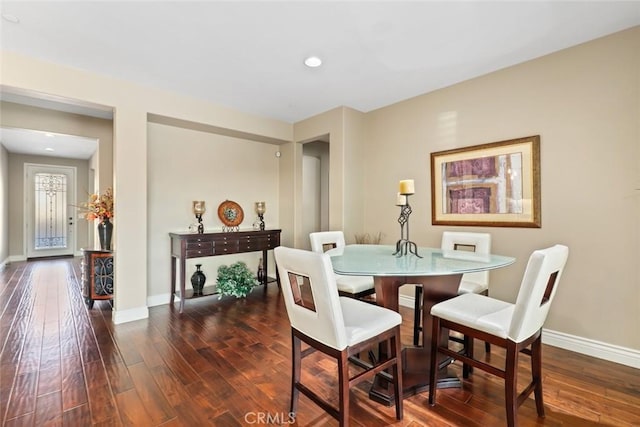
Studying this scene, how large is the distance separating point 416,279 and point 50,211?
9.10 meters

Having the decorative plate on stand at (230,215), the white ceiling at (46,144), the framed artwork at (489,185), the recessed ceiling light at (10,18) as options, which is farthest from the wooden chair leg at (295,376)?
the white ceiling at (46,144)

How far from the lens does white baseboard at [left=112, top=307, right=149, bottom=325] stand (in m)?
3.09

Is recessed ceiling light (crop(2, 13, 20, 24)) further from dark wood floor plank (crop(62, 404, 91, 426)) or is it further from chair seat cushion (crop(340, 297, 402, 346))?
chair seat cushion (crop(340, 297, 402, 346))

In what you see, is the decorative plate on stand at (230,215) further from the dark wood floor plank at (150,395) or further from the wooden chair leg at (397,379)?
the wooden chair leg at (397,379)

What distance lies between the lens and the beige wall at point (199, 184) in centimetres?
379

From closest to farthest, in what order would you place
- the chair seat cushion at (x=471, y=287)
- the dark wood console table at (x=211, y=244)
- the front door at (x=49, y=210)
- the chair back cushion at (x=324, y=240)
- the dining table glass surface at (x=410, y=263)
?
the dining table glass surface at (x=410, y=263)
the chair seat cushion at (x=471, y=287)
the chair back cushion at (x=324, y=240)
the dark wood console table at (x=211, y=244)
the front door at (x=49, y=210)

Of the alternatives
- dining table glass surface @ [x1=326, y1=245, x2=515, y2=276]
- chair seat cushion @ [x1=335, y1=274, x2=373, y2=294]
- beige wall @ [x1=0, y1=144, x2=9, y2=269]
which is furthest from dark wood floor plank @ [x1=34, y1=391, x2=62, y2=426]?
beige wall @ [x1=0, y1=144, x2=9, y2=269]

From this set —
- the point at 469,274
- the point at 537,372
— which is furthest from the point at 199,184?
the point at 537,372

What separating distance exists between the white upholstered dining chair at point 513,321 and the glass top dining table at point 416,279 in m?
0.19

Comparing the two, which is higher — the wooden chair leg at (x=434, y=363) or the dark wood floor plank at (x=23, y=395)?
the wooden chair leg at (x=434, y=363)

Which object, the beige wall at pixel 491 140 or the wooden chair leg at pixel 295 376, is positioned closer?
the wooden chair leg at pixel 295 376

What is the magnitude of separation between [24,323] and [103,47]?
2883mm

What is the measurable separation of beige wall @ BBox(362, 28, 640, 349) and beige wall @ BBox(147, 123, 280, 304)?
297 centimetres

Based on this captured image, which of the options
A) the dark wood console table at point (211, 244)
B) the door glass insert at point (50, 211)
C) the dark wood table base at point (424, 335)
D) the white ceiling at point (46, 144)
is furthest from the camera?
the door glass insert at point (50, 211)
